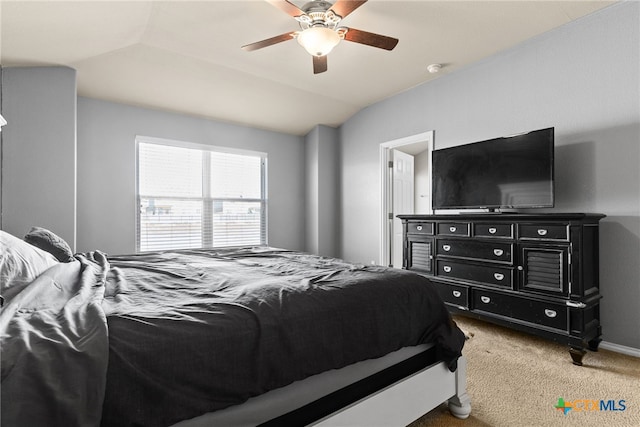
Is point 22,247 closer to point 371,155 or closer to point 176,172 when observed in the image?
point 176,172

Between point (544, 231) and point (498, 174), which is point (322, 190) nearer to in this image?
point (498, 174)

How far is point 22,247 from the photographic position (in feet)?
4.64

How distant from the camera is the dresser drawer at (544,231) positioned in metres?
2.35

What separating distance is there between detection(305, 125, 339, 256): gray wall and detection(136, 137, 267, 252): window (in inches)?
29.1

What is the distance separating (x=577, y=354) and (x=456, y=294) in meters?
0.94

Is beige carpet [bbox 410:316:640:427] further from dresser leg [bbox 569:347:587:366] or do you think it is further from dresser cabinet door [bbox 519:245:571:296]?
dresser cabinet door [bbox 519:245:571:296]

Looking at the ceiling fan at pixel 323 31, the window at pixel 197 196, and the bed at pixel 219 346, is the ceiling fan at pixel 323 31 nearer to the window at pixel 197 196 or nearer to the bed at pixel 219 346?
the bed at pixel 219 346

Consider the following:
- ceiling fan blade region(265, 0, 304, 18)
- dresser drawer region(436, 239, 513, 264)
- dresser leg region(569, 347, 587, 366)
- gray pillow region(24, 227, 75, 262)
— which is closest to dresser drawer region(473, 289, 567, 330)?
dresser leg region(569, 347, 587, 366)

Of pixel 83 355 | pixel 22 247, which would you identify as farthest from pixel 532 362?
pixel 22 247

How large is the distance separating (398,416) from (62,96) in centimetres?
390

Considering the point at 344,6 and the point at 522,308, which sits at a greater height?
the point at 344,6

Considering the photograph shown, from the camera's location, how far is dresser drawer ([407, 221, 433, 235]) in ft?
10.7

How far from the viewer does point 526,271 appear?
2.56m

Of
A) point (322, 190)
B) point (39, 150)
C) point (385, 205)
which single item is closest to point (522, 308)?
point (385, 205)
